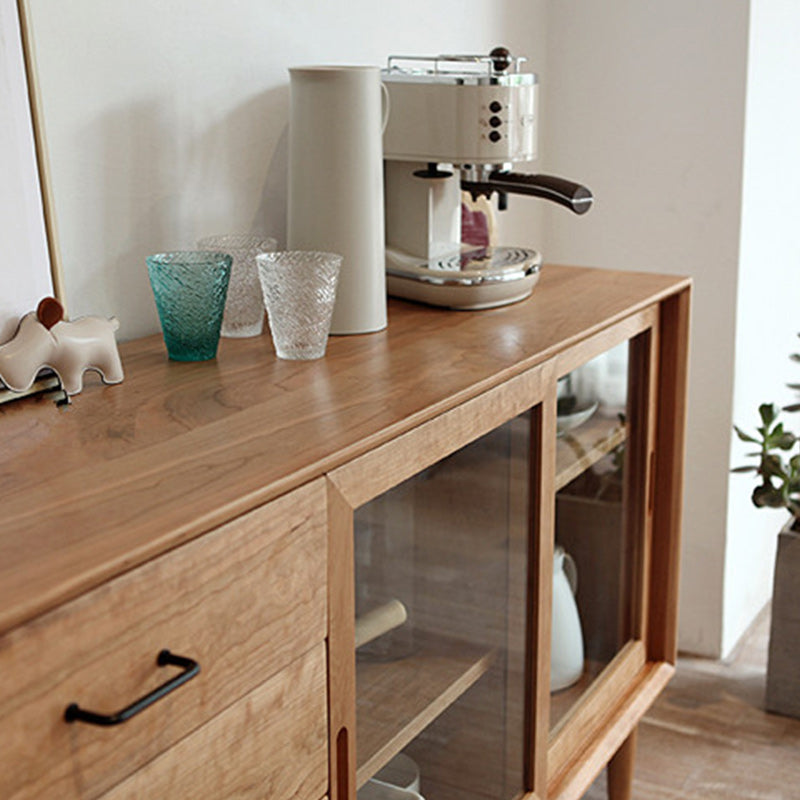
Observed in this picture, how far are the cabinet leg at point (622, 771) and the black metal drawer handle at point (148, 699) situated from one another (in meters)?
1.30

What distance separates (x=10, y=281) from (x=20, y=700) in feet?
1.72

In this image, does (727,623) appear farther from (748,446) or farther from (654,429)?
(654,429)

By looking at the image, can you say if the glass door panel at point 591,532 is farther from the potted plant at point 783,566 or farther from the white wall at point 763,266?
the white wall at point 763,266

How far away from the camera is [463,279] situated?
1444 millimetres

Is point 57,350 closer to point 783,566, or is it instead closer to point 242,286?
point 242,286

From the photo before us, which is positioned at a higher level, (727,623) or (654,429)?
(654,429)

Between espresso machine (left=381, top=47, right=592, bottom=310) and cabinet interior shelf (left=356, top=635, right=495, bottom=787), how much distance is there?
1.54ft

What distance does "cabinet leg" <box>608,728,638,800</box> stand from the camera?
188 cm

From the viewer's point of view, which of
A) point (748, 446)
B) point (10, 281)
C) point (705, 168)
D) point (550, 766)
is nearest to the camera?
point (10, 281)

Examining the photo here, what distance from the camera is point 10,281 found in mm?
1047

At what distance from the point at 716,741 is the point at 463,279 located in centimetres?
122

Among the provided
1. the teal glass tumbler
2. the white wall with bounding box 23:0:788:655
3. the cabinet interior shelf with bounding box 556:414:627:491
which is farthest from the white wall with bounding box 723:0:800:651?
the teal glass tumbler

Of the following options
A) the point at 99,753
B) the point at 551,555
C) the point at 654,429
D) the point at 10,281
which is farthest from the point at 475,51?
the point at 99,753

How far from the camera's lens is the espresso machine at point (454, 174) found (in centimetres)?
144
